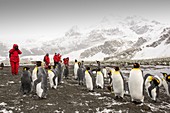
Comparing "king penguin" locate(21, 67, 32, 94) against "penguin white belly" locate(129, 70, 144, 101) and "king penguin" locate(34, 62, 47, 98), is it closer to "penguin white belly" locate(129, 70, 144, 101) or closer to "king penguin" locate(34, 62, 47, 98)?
"king penguin" locate(34, 62, 47, 98)

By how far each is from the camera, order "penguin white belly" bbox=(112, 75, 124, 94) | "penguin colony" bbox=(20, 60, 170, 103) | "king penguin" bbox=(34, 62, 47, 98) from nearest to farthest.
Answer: "king penguin" bbox=(34, 62, 47, 98), "penguin colony" bbox=(20, 60, 170, 103), "penguin white belly" bbox=(112, 75, 124, 94)

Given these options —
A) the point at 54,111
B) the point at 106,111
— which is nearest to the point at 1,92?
the point at 54,111

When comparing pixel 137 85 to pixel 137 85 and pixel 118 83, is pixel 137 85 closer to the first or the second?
pixel 137 85

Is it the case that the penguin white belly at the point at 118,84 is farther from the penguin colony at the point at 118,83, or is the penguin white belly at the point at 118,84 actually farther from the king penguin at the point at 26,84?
the king penguin at the point at 26,84

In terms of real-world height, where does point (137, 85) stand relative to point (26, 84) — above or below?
below

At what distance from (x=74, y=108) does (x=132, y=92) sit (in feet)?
8.04

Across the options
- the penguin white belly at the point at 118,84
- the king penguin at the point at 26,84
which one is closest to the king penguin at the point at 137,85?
the penguin white belly at the point at 118,84

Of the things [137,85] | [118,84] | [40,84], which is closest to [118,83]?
[118,84]

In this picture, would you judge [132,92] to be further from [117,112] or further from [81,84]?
Answer: [81,84]

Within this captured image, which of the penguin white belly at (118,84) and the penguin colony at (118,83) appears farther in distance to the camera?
the penguin white belly at (118,84)

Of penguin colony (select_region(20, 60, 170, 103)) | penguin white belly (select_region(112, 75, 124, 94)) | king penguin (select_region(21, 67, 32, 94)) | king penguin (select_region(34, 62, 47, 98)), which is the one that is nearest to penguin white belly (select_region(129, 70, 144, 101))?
penguin colony (select_region(20, 60, 170, 103))

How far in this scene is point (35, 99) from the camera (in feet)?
22.0

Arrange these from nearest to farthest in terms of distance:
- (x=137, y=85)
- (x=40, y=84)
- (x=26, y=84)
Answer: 1. (x=40, y=84)
2. (x=137, y=85)
3. (x=26, y=84)

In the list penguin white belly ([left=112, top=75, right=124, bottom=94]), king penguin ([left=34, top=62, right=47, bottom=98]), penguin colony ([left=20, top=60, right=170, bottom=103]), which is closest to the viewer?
king penguin ([left=34, top=62, right=47, bottom=98])
